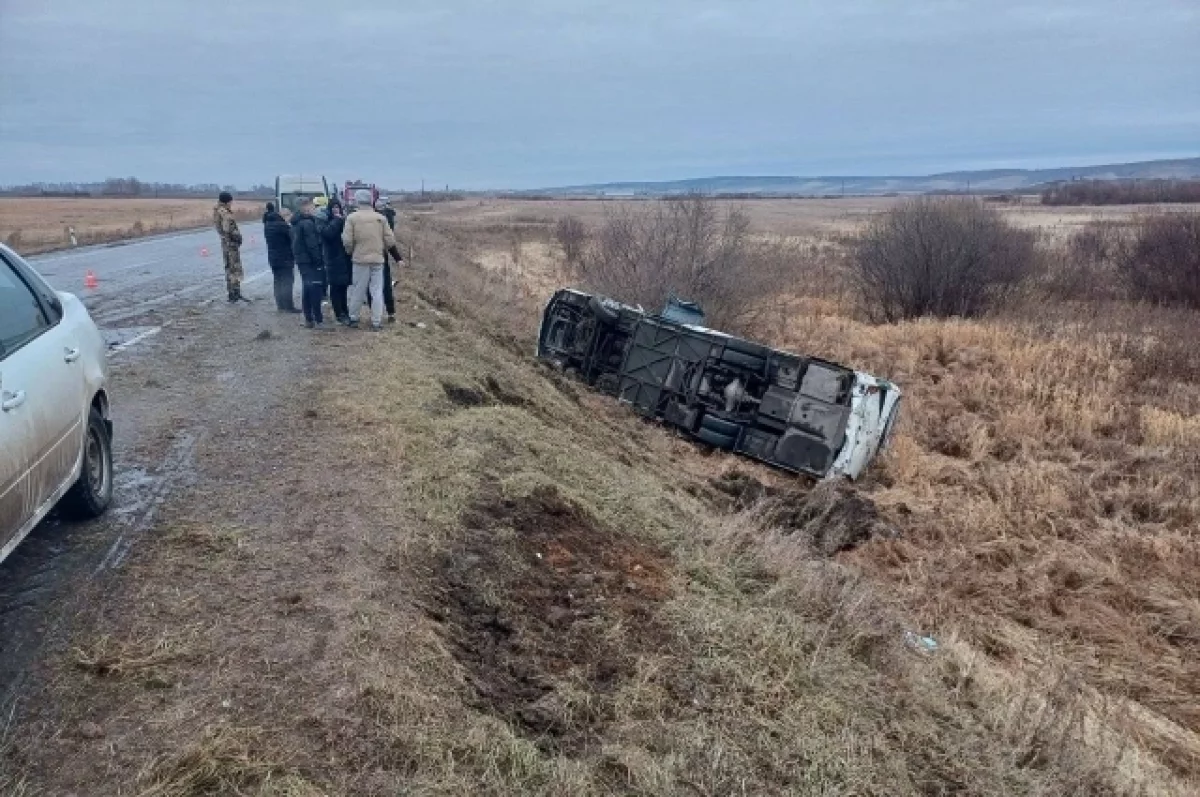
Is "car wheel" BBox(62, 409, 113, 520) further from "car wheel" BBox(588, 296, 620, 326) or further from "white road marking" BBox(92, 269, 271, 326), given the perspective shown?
"car wheel" BBox(588, 296, 620, 326)

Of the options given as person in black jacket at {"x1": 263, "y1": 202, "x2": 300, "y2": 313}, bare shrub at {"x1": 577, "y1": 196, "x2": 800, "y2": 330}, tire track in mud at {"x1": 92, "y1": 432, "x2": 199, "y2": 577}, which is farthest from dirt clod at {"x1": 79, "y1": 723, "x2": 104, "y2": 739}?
bare shrub at {"x1": 577, "y1": 196, "x2": 800, "y2": 330}

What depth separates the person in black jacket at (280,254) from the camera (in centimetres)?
1212

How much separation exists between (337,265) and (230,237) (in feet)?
9.13

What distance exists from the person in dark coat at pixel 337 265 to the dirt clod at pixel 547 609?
6015mm

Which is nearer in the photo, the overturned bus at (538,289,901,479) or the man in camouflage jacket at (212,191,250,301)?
the overturned bus at (538,289,901,479)

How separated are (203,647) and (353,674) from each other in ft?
2.24

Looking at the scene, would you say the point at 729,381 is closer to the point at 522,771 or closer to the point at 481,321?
the point at 481,321

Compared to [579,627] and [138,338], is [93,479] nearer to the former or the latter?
[579,627]

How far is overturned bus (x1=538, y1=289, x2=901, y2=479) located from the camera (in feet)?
37.9

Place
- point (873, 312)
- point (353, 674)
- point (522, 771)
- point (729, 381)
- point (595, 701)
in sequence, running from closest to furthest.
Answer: point (522, 771)
point (353, 674)
point (595, 701)
point (729, 381)
point (873, 312)

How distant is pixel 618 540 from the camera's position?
20.8ft

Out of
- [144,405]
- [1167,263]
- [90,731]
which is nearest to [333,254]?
[144,405]

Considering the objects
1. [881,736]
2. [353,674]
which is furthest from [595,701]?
[881,736]

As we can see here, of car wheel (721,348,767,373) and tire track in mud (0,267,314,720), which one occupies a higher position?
tire track in mud (0,267,314,720)
